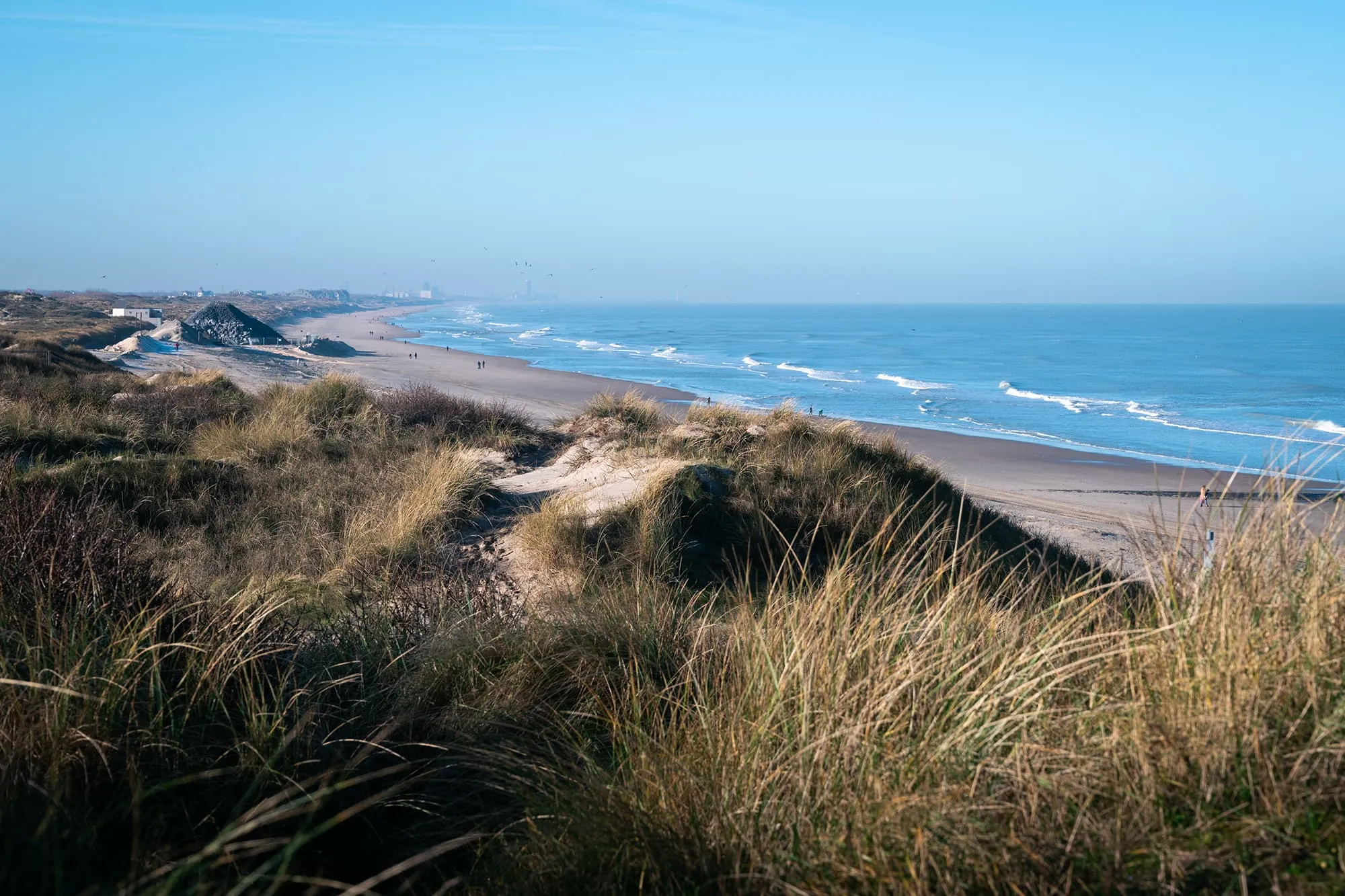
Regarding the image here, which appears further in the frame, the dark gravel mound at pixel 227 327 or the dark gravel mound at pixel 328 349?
the dark gravel mound at pixel 328 349

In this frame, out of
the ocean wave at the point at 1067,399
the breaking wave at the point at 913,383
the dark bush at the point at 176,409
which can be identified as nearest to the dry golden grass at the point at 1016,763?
the dark bush at the point at 176,409

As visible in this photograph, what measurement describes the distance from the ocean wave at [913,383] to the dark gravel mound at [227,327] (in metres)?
34.7

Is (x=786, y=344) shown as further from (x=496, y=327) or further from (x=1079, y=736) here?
(x=1079, y=736)

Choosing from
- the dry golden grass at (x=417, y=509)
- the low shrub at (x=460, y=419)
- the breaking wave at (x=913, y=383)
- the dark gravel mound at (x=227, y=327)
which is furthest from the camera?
the breaking wave at (x=913, y=383)

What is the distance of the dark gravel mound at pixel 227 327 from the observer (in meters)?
49.8

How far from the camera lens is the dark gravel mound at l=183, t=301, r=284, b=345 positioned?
4978 cm

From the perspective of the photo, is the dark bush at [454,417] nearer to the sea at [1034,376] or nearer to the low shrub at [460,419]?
the low shrub at [460,419]

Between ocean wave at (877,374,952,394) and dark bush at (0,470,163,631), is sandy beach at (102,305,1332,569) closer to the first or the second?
dark bush at (0,470,163,631)

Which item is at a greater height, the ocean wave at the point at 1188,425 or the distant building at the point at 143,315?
the distant building at the point at 143,315

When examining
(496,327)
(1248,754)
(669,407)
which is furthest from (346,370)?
(496,327)

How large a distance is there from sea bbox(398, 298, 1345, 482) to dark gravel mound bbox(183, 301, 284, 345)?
15831 mm

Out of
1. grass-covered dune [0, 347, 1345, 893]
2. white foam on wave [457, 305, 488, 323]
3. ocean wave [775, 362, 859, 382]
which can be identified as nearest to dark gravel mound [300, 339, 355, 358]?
ocean wave [775, 362, 859, 382]

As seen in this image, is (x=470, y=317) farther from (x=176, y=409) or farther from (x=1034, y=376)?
(x=176, y=409)

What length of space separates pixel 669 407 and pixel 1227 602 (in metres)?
28.9
